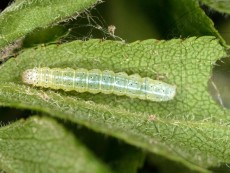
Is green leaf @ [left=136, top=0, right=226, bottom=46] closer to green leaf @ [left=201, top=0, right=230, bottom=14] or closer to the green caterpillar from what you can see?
green leaf @ [left=201, top=0, right=230, bottom=14]

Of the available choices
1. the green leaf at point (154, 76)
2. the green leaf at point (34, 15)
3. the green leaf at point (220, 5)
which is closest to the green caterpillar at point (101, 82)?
the green leaf at point (154, 76)

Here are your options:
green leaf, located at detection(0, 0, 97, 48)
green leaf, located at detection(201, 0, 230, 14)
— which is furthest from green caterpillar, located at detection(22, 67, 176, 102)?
green leaf, located at detection(201, 0, 230, 14)

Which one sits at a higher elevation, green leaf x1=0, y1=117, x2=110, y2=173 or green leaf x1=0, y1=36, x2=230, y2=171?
green leaf x1=0, y1=36, x2=230, y2=171

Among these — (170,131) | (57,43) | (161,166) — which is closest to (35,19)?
(57,43)

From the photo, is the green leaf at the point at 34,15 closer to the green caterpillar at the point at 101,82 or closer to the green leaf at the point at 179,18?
the green caterpillar at the point at 101,82

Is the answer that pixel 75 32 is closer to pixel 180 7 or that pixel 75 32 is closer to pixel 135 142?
pixel 180 7

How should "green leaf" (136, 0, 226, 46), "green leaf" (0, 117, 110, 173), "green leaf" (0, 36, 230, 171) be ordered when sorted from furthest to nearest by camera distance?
"green leaf" (136, 0, 226, 46), "green leaf" (0, 36, 230, 171), "green leaf" (0, 117, 110, 173)
